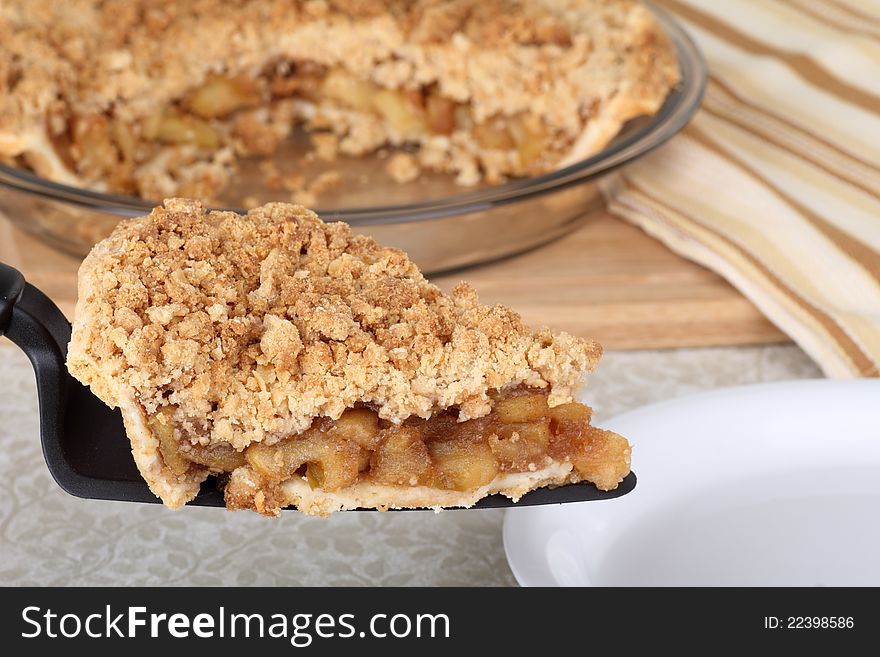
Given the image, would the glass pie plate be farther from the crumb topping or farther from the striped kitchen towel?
the crumb topping

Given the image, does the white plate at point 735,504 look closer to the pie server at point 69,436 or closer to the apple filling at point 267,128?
the pie server at point 69,436

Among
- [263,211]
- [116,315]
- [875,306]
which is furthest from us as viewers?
[875,306]

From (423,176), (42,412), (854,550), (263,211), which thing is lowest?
(854,550)

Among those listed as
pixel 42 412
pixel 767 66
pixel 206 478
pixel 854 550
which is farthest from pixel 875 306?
pixel 42 412

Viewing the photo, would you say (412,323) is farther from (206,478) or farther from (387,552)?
(387,552)

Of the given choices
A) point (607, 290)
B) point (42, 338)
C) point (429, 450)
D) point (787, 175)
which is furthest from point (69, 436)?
point (787, 175)

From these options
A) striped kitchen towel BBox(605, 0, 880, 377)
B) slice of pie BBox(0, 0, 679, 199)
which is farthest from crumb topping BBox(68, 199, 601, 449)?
slice of pie BBox(0, 0, 679, 199)
